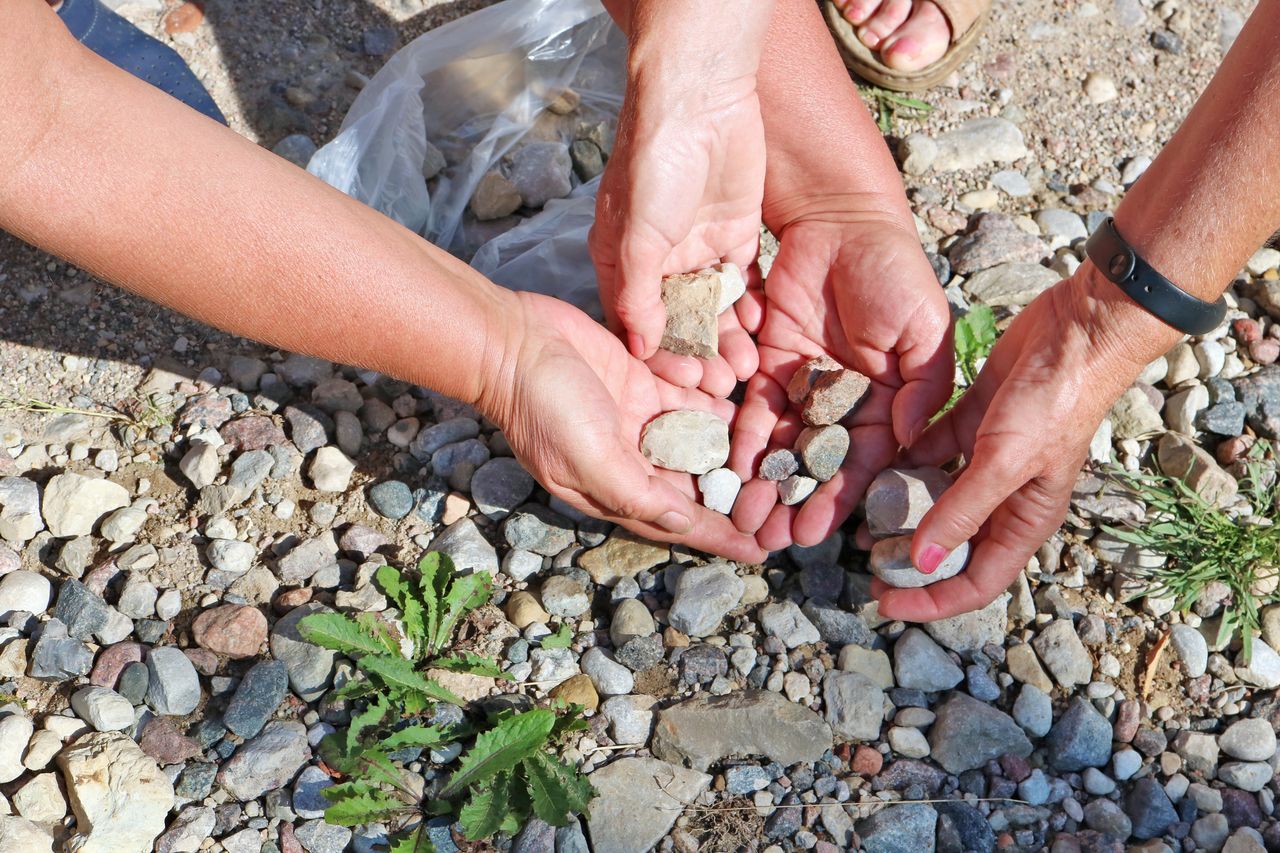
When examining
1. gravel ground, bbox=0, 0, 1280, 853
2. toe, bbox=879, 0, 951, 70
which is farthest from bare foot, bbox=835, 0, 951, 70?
gravel ground, bbox=0, 0, 1280, 853

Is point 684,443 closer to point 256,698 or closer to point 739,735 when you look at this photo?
point 739,735

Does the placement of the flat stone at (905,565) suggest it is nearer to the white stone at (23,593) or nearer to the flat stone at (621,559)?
the flat stone at (621,559)

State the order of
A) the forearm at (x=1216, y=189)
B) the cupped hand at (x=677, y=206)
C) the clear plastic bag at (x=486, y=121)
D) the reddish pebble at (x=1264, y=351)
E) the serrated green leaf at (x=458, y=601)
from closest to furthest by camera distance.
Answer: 1. the forearm at (x=1216, y=189)
2. the serrated green leaf at (x=458, y=601)
3. the cupped hand at (x=677, y=206)
4. the reddish pebble at (x=1264, y=351)
5. the clear plastic bag at (x=486, y=121)

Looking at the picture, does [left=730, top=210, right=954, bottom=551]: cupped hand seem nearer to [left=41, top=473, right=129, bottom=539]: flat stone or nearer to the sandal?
the sandal

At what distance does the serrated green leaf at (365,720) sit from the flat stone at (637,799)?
45cm

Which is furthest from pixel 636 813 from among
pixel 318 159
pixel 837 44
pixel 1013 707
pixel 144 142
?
pixel 837 44

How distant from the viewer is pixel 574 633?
251cm

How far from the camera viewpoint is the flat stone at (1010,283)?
3125mm

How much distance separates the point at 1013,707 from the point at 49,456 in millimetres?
2414

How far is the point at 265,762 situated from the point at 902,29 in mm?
2978

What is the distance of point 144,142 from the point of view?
6.56 ft

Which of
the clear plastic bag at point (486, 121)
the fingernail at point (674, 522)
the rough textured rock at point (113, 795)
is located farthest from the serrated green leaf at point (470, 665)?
the clear plastic bag at point (486, 121)

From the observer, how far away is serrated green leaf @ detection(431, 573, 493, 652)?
2.38 meters

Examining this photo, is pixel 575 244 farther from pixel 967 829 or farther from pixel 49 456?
pixel 967 829
